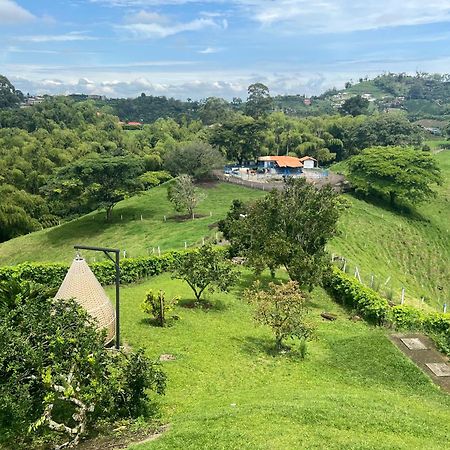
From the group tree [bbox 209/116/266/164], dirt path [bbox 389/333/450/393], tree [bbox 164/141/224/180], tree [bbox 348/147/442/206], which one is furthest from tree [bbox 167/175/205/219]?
dirt path [bbox 389/333/450/393]

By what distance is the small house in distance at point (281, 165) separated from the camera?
70.3 meters

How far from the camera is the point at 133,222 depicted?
46500 millimetres

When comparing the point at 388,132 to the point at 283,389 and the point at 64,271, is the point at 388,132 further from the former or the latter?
the point at 283,389

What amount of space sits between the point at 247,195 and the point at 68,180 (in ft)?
68.1

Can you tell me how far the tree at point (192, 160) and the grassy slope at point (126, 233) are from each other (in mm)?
6676

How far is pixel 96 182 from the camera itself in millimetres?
45656

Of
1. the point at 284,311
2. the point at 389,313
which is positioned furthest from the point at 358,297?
the point at 284,311

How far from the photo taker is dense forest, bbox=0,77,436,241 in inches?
1821

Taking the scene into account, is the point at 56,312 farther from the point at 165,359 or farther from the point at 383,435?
the point at 383,435

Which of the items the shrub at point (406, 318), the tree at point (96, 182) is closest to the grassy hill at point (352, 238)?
the tree at point (96, 182)

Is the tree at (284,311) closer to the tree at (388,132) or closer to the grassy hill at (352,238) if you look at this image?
the grassy hill at (352,238)

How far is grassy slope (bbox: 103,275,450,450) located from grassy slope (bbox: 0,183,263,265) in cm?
1619

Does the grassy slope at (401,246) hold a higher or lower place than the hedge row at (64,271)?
lower

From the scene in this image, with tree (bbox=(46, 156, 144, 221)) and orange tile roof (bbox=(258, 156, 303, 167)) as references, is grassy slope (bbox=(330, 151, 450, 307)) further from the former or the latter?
tree (bbox=(46, 156, 144, 221))
